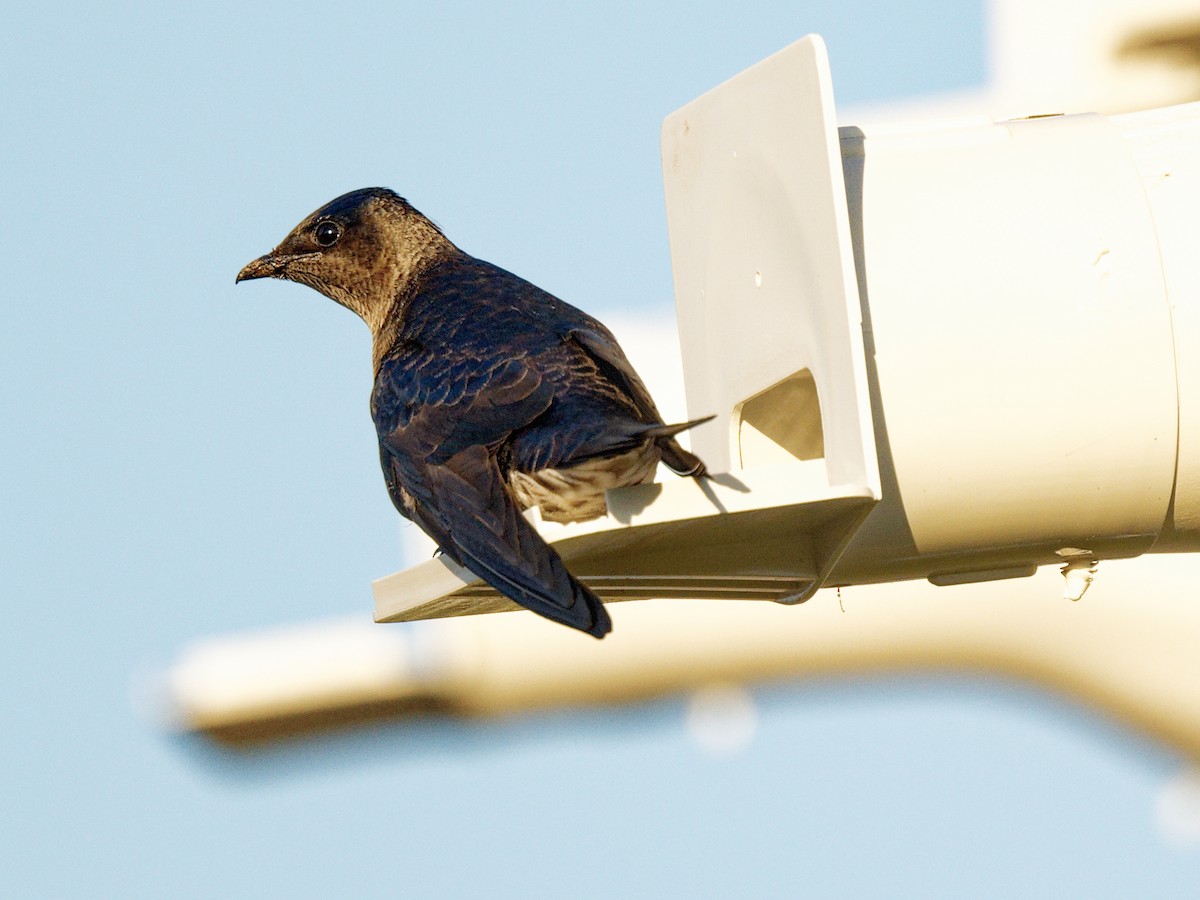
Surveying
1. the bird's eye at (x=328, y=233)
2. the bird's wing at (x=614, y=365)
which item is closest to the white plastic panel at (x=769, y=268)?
the bird's wing at (x=614, y=365)

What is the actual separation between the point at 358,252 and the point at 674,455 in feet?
6.63

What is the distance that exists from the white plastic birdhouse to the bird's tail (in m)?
0.09

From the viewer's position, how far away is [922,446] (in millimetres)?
3191

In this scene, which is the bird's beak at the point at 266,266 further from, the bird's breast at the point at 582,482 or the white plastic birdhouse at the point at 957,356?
the white plastic birdhouse at the point at 957,356

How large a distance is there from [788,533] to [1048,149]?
0.73 meters

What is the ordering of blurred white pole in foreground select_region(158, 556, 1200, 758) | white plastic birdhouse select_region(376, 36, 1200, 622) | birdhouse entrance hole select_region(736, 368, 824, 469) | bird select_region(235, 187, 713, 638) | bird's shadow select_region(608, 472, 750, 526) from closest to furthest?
bird's shadow select_region(608, 472, 750, 526) < white plastic birdhouse select_region(376, 36, 1200, 622) < bird select_region(235, 187, 713, 638) < birdhouse entrance hole select_region(736, 368, 824, 469) < blurred white pole in foreground select_region(158, 556, 1200, 758)

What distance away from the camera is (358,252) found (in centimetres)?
506

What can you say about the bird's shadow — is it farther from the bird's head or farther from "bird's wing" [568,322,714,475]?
the bird's head

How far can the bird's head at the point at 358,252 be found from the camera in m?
5.06

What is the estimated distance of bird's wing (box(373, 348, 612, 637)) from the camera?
122 inches

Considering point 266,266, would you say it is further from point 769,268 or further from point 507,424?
point 769,268

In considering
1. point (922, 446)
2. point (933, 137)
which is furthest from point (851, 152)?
point (922, 446)

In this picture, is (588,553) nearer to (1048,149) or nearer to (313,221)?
(1048,149)

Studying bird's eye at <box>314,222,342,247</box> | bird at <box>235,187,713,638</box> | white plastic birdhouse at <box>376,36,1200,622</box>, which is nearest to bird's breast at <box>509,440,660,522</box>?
bird at <box>235,187,713,638</box>
